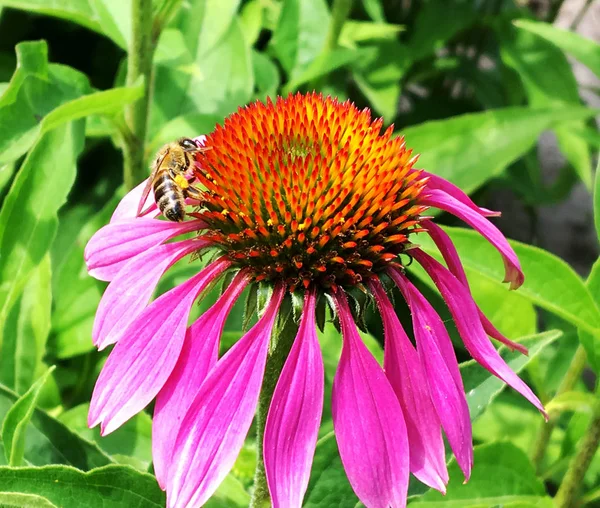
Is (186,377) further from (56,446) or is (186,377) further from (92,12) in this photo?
(92,12)

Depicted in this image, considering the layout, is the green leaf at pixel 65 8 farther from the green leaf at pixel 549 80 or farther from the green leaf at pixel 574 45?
the green leaf at pixel 549 80

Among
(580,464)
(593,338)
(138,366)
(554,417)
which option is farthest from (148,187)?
(554,417)

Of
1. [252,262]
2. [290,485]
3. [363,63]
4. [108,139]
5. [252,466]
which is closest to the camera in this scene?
[290,485]

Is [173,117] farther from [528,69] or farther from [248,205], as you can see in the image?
[528,69]

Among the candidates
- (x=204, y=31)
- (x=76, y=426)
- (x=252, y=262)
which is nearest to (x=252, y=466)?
(x=76, y=426)

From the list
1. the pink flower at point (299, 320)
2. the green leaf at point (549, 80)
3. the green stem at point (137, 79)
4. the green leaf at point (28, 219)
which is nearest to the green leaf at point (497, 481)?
the pink flower at point (299, 320)

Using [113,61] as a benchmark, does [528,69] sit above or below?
above
